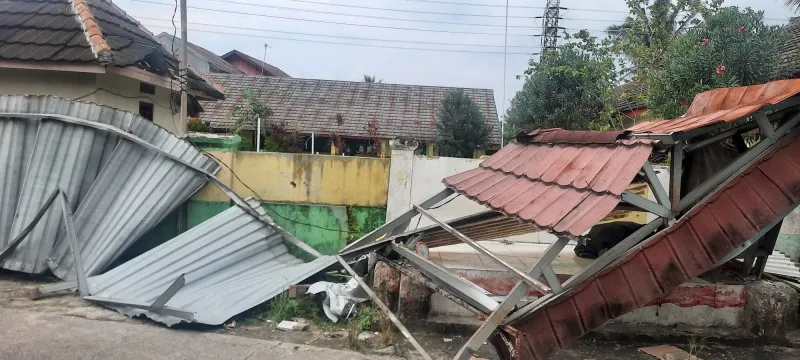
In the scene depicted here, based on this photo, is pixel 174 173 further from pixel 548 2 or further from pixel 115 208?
pixel 548 2

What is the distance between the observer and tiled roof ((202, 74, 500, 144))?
64.2 feet

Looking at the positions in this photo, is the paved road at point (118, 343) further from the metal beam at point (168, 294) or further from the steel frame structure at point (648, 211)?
the steel frame structure at point (648, 211)

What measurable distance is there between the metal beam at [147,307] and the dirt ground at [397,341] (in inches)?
3.3

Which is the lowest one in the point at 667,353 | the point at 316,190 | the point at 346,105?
the point at 667,353

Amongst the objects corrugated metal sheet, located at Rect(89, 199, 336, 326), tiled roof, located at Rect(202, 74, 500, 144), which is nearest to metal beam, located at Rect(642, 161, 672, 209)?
corrugated metal sheet, located at Rect(89, 199, 336, 326)

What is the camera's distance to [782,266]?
249 inches

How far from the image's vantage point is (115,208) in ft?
19.9

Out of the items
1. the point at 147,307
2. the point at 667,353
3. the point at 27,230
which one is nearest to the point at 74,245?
the point at 27,230

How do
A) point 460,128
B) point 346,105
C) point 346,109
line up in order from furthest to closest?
point 346,105
point 346,109
point 460,128

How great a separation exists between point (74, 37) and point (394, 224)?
5.49 metres

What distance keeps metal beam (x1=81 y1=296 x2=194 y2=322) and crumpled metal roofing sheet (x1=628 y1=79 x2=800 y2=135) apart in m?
3.97

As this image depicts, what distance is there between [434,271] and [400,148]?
336cm

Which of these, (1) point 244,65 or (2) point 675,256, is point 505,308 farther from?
(1) point 244,65

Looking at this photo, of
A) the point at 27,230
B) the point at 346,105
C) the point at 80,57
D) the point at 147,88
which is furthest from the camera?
the point at 346,105
